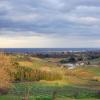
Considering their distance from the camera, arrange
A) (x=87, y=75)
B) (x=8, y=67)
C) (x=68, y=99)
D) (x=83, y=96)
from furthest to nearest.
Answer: (x=87, y=75)
(x=8, y=67)
(x=83, y=96)
(x=68, y=99)

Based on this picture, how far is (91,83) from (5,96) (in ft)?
44.2

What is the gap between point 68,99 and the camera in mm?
27422

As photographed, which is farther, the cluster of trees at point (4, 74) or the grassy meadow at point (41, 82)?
the cluster of trees at point (4, 74)

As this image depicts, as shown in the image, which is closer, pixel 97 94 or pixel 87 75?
pixel 97 94

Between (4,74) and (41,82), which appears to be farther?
(41,82)

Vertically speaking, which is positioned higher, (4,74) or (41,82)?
(4,74)

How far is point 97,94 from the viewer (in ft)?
102

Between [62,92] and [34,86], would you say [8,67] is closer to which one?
[34,86]

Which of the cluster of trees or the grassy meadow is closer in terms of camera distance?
the grassy meadow

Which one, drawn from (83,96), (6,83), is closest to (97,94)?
(83,96)

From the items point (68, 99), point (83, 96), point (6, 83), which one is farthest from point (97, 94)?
point (6, 83)

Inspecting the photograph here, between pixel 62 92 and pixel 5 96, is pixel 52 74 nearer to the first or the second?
pixel 62 92

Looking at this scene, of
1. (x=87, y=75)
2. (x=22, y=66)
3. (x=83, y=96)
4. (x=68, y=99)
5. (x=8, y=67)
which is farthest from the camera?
(x=87, y=75)

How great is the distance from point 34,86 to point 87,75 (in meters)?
12.1
